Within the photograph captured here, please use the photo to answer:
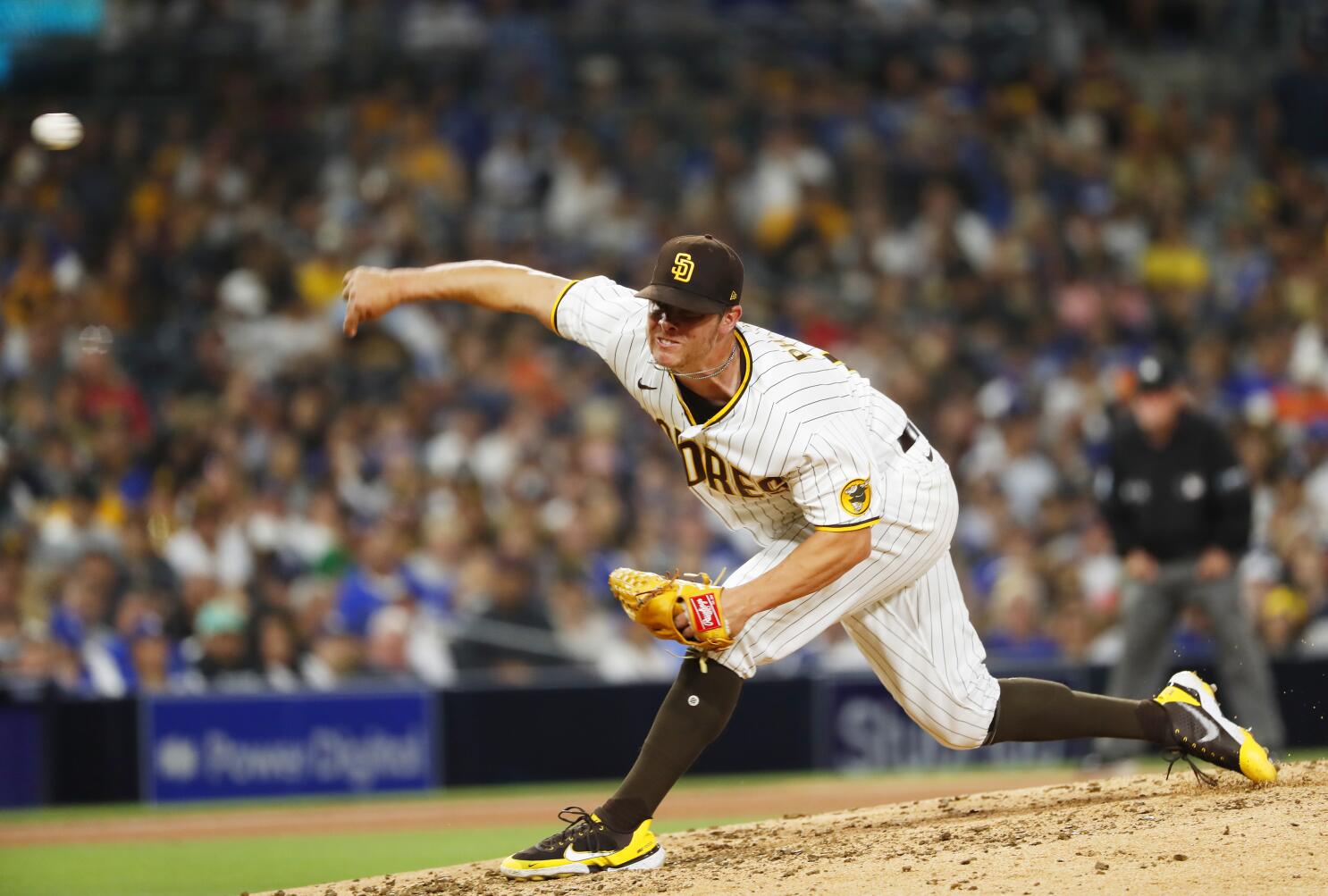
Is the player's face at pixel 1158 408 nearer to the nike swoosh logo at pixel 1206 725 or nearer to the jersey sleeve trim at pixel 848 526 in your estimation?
the nike swoosh logo at pixel 1206 725

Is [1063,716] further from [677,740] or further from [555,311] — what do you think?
[555,311]

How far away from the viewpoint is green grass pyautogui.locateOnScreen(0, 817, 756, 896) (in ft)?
22.4

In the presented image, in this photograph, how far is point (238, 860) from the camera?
25.1 ft

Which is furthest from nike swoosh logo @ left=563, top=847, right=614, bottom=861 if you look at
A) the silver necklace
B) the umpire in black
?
the umpire in black

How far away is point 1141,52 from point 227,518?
10064 mm

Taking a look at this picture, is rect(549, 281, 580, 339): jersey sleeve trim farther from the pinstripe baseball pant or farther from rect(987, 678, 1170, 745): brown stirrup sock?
rect(987, 678, 1170, 745): brown stirrup sock

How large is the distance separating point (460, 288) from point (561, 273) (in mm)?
8380

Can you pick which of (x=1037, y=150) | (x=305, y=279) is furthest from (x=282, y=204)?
(x=1037, y=150)

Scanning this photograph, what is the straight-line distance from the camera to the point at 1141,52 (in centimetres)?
1670

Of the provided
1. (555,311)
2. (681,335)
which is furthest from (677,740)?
(555,311)

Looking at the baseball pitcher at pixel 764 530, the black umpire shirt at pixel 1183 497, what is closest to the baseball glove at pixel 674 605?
the baseball pitcher at pixel 764 530

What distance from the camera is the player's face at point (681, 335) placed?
472cm

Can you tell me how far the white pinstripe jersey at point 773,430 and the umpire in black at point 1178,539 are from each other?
3571mm

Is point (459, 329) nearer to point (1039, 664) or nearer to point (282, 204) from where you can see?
point (282, 204)
